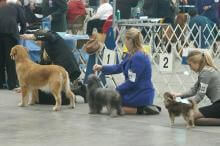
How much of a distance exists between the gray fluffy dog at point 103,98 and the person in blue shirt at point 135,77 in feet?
0.89

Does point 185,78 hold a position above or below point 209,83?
below

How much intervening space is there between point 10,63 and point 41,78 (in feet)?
8.10

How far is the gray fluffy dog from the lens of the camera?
921cm

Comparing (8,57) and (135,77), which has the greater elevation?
(135,77)

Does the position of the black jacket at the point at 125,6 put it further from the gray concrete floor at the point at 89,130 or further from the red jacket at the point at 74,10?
the gray concrete floor at the point at 89,130

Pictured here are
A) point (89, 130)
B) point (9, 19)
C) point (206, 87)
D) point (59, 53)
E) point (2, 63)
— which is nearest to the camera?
point (89, 130)

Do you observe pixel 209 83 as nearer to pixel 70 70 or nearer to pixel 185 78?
pixel 70 70

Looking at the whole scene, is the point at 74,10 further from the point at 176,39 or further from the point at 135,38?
the point at 135,38

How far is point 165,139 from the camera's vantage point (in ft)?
25.3

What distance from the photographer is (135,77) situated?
939cm

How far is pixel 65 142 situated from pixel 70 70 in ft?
11.5

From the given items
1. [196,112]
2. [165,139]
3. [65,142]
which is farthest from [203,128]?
[65,142]

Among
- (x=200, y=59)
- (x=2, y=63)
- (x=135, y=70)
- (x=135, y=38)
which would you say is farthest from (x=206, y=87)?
(x=2, y=63)

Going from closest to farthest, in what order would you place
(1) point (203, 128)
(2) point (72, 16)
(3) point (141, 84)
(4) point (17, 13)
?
(1) point (203, 128) < (3) point (141, 84) < (4) point (17, 13) < (2) point (72, 16)
